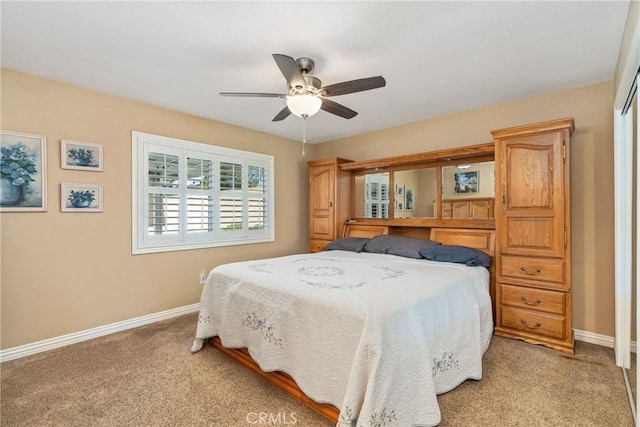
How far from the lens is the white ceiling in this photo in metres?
1.86

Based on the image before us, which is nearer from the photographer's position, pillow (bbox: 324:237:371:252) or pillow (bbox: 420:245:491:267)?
pillow (bbox: 420:245:491:267)

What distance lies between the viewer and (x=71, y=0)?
1.78 meters

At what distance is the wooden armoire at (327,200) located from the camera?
14.8 feet

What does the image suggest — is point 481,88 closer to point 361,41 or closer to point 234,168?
point 361,41

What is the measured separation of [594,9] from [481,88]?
115 centimetres

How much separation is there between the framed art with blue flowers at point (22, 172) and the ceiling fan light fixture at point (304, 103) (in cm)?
234

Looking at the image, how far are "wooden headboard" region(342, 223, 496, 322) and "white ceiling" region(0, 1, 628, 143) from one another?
1483 millimetres

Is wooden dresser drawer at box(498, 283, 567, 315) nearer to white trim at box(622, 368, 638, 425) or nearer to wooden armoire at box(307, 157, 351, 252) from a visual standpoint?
white trim at box(622, 368, 638, 425)

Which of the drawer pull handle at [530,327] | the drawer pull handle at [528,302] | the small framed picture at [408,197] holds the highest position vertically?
the small framed picture at [408,197]

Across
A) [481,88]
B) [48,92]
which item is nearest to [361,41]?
[481,88]

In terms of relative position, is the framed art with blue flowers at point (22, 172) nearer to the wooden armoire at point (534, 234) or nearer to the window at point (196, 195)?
the window at point (196, 195)

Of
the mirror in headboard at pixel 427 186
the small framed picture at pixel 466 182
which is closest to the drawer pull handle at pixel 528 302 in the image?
the mirror in headboard at pixel 427 186

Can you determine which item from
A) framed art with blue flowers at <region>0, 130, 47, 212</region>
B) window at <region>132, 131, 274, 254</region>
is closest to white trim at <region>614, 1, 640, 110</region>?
window at <region>132, 131, 274, 254</region>

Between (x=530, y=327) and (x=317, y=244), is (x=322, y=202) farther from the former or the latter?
(x=530, y=327)
